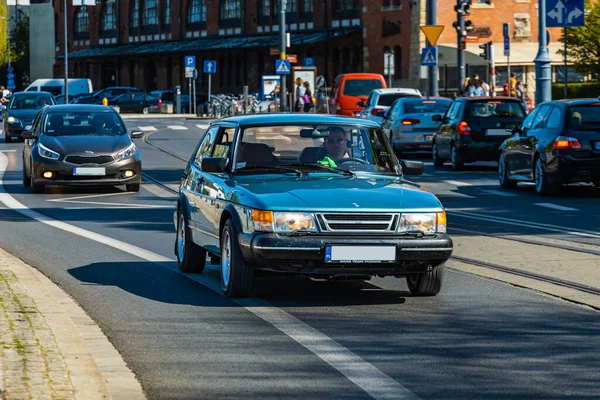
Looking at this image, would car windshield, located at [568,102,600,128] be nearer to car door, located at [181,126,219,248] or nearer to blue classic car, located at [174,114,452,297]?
car door, located at [181,126,219,248]

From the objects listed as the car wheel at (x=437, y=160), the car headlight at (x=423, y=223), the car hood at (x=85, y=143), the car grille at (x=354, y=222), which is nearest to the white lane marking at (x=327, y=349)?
the car grille at (x=354, y=222)

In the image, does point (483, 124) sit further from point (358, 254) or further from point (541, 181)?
point (358, 254)

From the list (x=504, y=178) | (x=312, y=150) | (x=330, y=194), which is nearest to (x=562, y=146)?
(x=504, y=178)

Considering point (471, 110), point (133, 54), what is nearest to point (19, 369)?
point (471, 110)

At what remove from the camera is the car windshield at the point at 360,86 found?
1953 inches

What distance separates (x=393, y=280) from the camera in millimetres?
12086

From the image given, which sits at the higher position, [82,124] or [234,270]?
[82,124]

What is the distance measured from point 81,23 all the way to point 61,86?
23.4m

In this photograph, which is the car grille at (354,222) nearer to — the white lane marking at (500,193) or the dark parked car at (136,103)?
the white lane marking at (500,193)

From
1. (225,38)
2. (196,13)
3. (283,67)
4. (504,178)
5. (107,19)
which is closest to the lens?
(504,178)

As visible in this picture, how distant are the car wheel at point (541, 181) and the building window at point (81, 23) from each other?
292 feet

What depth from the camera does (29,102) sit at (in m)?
45.1

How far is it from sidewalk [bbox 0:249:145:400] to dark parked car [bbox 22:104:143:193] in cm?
1204

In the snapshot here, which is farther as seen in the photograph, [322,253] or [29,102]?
[29,102]
